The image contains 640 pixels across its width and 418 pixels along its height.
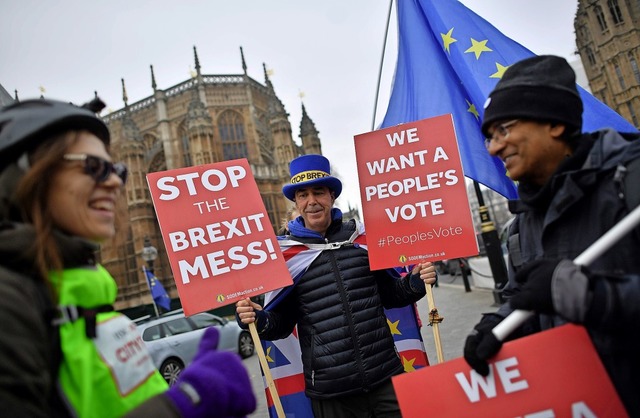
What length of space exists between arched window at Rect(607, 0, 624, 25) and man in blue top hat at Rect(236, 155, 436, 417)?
63.8 metres

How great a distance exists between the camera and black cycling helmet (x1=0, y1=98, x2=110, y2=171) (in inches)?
42.6

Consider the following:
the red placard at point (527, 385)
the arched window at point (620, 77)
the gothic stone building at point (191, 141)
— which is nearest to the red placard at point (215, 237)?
the red placard at point (527, 385)

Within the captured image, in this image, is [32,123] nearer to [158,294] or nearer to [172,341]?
[172,341]

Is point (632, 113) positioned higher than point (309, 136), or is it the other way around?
point (309, 136)

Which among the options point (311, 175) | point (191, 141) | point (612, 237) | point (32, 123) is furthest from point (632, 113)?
point (32, 123)

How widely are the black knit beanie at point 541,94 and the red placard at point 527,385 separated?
78 centimetres

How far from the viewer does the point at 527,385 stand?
1459mm

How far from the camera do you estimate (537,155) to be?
160 centimetres

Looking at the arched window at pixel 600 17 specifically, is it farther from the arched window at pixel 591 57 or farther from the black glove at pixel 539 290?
the black glove at pixel 539 290

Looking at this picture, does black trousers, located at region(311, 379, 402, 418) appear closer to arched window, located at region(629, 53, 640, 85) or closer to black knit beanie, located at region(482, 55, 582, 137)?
black knit beanie, located at region(482, 55, 582, 137)

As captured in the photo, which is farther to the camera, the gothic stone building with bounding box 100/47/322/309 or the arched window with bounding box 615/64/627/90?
the arched window with bounding box 615/64/627/90

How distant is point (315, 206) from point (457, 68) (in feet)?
7.48

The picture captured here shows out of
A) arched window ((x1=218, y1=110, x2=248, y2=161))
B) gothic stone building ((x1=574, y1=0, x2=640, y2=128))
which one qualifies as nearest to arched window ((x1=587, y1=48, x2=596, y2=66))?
gothic stone building ((x1=574, y1=0, x2=640, y2=128))

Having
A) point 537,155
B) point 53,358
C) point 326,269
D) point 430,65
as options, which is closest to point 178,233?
point 326,269
